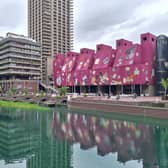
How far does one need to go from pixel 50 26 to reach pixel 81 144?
152m

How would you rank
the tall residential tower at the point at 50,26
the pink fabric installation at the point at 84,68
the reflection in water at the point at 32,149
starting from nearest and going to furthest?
the reflection in water at the point at 32,149 → the pink fabric installation at the point at 84,68 → the tall residential tower at the point at 50,26

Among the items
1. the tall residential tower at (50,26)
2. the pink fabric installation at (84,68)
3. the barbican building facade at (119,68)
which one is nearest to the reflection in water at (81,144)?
the barbican building facade at (119,68)

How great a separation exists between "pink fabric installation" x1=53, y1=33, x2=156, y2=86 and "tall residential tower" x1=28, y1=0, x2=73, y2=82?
142 feet

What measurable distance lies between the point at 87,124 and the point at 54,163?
960 inches

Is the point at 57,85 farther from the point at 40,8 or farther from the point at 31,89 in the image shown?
the point at 40,8

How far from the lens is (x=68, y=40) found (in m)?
185

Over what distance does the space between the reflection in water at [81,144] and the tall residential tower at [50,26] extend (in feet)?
398

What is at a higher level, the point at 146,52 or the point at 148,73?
the point at 146,52

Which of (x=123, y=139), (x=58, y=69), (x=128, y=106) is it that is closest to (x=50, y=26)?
(x=58, y=69)

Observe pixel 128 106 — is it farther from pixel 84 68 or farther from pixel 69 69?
pixel 69 69

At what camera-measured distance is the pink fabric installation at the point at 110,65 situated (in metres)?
90.2

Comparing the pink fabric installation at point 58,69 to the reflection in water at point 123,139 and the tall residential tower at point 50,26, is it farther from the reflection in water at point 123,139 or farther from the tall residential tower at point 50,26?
the reflection in water at point 123,139

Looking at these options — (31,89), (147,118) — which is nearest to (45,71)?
(31,89)

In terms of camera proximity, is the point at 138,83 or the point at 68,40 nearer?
the point at 138,83
